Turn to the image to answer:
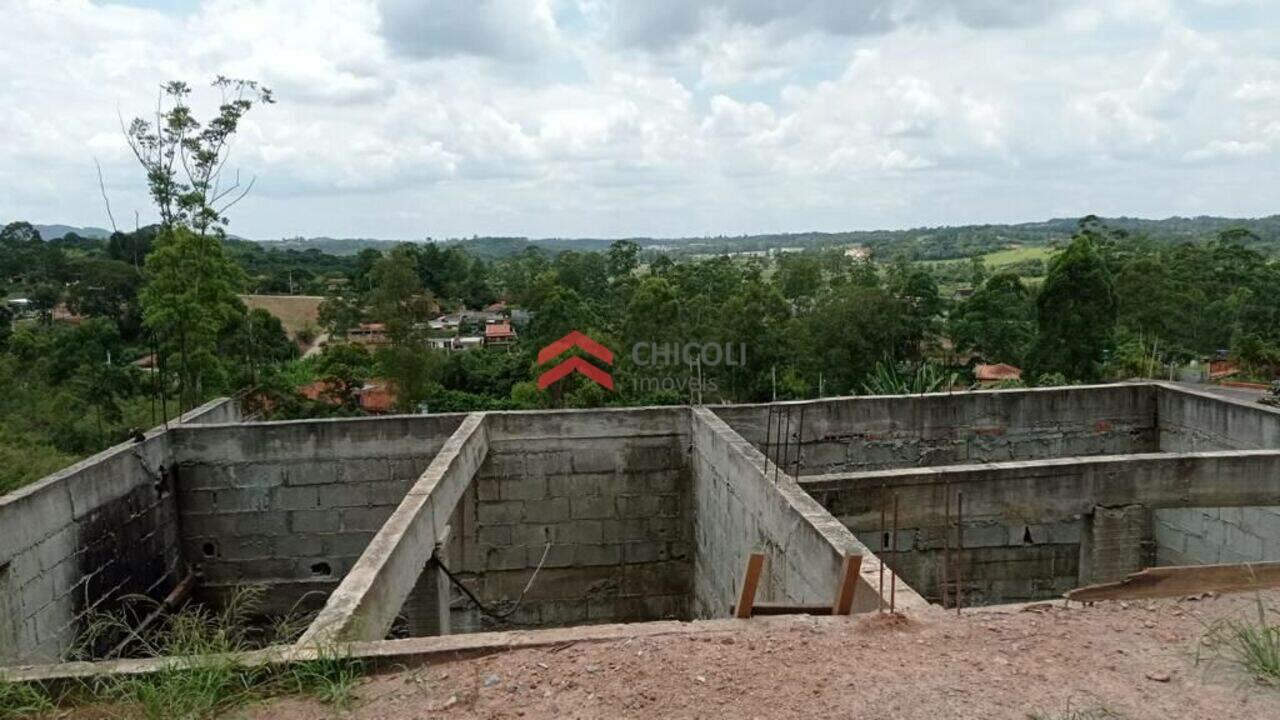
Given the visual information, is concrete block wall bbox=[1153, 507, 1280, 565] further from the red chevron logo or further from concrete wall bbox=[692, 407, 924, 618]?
the red chevron logo

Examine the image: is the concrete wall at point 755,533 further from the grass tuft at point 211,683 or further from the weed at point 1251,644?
the grass tuft at point 211,683

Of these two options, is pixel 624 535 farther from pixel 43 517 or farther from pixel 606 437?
pixel 43 517

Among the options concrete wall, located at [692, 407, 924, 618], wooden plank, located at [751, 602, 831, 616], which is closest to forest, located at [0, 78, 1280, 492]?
concrete wall, located at [692, 407, 924, 618]

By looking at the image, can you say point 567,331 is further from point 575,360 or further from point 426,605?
point 426,605

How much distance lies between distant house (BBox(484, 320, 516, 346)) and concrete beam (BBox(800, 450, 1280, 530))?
40083 millimetres

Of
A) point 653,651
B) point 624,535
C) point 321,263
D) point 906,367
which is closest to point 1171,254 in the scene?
point 906,367

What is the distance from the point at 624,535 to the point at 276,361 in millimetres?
35866

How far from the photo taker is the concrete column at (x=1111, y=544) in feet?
17.9

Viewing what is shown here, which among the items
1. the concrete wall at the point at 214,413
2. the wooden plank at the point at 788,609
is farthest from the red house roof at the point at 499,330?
the wooden plank at the point at 788,609

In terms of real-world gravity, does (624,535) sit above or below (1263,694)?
below

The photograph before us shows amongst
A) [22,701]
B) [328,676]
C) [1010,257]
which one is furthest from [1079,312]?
[1010,257]

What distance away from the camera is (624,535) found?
7145mm

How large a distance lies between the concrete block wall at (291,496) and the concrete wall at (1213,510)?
19.9 feet

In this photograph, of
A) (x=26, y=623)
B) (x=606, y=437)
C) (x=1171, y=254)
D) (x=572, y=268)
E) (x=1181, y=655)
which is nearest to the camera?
(x=1181, y=655)
